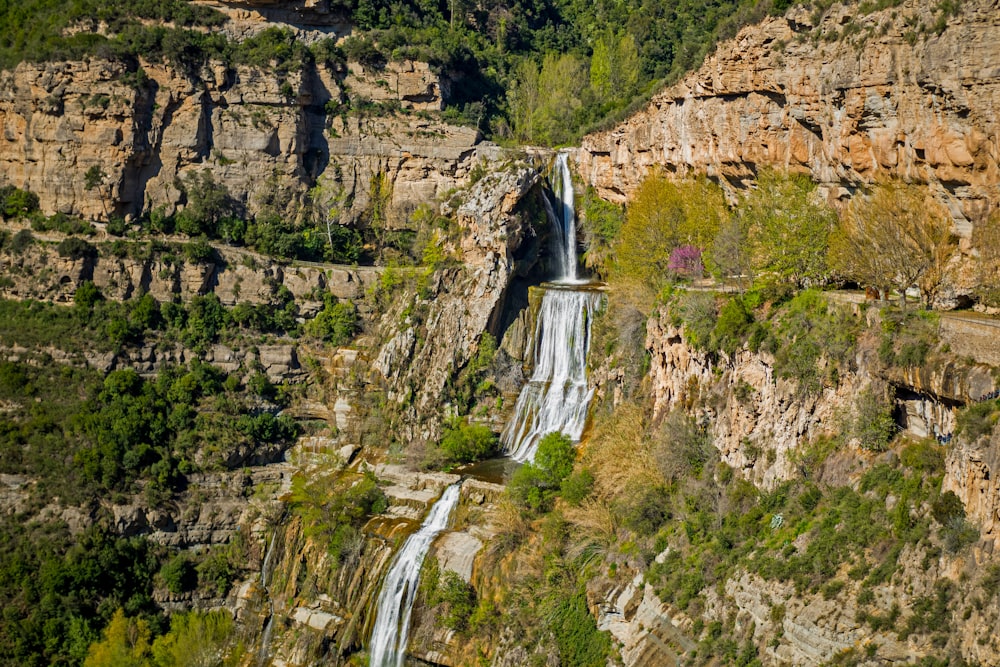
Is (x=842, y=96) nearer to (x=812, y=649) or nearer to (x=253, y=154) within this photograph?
(x=812, y=649)

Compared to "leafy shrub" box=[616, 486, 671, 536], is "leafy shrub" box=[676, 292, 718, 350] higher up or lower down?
higher up

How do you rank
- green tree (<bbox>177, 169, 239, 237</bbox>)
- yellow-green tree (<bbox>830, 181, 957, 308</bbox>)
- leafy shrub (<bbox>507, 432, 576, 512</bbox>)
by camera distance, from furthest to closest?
green tree (<bbox>177, 169, 239, 237</bbox>) → leafy shrub (<bbox>507, 432, 576, 512</bbox>) → yellow-green tree (<bbox>830, 181, 957, 308</bbox>)

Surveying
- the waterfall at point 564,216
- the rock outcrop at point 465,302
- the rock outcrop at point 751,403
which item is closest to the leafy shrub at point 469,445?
the rock outcrop at point 465,302

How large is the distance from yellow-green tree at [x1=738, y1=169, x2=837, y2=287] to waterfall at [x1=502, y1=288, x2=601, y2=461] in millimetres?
12745

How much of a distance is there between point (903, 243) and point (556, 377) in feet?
76.6

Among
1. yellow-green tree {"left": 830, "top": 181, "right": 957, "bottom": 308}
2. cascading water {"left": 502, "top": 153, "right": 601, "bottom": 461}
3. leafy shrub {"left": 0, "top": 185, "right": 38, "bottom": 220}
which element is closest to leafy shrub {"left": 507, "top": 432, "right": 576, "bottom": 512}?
cascading water {"left": 502, "top": 153, "right": 601, "bottom": 461}

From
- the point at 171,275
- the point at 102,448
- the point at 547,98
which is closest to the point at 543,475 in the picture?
the point at 102,448

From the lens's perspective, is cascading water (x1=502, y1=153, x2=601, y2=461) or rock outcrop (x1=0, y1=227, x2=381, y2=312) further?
rock outcrop (x1=0, y1=227, x2=381, y2=312)

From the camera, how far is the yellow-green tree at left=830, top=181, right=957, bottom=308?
3241 centimetres

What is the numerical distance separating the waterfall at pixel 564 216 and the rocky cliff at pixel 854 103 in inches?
412

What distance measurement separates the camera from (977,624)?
23766mm

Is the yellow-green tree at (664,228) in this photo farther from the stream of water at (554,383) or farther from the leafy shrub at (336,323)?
the leafy shrub at (336,323)

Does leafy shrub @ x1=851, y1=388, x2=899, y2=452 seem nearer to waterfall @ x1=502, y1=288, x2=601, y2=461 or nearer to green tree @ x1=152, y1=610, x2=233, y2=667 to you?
waterfall @ x1=502, y1=288, x2=601, y2=461

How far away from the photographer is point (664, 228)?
4756 cm
